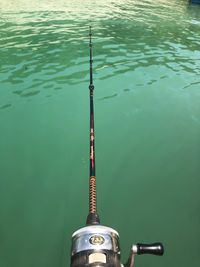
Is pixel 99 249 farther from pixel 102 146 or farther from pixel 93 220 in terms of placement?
pixel 102 146

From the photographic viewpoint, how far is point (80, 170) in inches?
303

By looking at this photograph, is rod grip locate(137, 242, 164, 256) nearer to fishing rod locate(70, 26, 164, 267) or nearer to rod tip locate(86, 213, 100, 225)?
fishing rod locate(70, 26, 164, 267)

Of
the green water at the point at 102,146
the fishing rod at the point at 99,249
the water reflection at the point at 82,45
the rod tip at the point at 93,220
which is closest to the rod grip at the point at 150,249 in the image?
the fishing rod at the point at 99,249

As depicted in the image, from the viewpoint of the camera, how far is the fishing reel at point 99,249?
2.60 m

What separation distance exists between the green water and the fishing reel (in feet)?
9.37

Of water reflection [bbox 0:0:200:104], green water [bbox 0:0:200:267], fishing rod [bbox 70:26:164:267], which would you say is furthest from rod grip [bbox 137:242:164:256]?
water reflection [bbox 0:0:200:104]

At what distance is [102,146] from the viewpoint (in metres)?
8.61

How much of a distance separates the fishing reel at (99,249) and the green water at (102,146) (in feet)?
9.37

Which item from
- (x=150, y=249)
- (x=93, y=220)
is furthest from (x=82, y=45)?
(x=150, y=249)

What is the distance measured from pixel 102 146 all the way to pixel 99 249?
5989mm

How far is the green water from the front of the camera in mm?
5941

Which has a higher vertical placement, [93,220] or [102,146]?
[93,220]

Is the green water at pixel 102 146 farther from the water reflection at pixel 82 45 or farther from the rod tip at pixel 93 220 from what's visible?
the rod tip at pixel 93 220

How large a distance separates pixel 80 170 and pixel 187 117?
15.6ft
